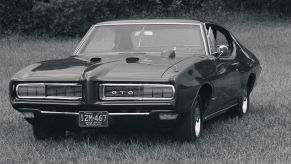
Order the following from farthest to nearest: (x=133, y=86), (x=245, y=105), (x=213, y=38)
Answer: (x=245, y=105), (x=213, y=38), (x=133, y=86)

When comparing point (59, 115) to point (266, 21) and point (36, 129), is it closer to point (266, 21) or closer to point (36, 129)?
point (36, 129)

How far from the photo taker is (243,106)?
33.7ft

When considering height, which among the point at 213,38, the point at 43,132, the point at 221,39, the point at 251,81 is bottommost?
the point at 251,81

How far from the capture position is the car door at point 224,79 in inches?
341

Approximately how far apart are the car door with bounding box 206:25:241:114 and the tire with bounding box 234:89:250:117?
0.95 feet

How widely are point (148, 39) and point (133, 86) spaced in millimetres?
1645

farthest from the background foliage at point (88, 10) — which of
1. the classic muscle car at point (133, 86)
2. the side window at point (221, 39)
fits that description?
Answer: the classic muscle car at point (133, 86)

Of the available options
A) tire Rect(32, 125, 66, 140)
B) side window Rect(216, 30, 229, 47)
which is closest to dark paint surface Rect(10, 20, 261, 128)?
tire Rect(32, 125, 66, 140)

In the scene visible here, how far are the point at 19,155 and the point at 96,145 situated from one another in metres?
0.87

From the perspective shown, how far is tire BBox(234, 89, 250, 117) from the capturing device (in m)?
10.0

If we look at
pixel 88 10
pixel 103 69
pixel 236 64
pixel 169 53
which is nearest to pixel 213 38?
pixel 236 64

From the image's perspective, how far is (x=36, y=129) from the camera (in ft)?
27.1

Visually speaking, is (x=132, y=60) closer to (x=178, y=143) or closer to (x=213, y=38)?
(x=178, y=143)

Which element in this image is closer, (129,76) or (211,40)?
(129,76)
